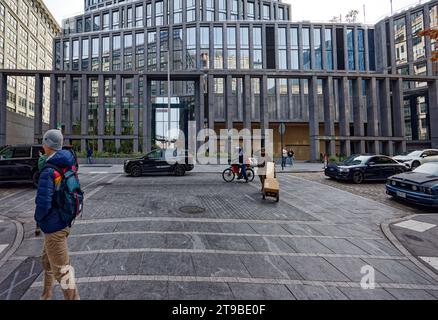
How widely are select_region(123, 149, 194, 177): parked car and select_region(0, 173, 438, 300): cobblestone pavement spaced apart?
21.8 ft

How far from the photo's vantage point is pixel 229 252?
4.41m

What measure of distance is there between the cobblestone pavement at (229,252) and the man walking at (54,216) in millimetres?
542

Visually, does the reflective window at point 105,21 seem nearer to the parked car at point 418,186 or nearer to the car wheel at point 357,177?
the car wheel at point 357,177

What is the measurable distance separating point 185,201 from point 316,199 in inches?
200

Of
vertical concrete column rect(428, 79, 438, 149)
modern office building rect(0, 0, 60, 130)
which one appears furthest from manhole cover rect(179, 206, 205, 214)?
modern office building rect(0, 0, 60, 130)

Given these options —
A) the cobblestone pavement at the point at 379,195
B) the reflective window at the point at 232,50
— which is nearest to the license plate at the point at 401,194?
the cobblestone pavement at the point at 379,195

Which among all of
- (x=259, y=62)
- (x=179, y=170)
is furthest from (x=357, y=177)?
(x=259, y=62)

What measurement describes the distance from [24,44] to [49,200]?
81240 mm

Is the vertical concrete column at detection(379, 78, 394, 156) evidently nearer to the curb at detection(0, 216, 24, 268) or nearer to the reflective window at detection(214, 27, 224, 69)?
the reflective window at detection(214, 27, 224, 69)

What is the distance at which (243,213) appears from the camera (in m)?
7.07

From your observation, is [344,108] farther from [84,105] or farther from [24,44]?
[24,44]

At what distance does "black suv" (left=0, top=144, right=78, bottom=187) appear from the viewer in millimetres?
10406

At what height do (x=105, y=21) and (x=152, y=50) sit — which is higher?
(x=105, y=21)

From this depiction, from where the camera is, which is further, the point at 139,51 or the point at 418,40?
the point at 139,51
